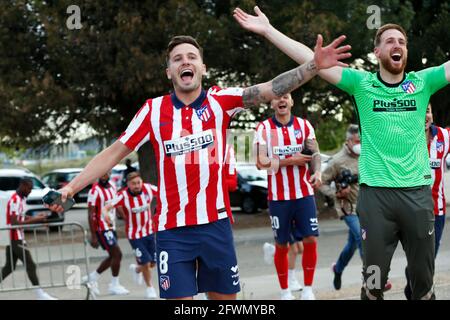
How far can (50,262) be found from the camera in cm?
1229

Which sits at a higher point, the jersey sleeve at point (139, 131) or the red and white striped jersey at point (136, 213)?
the jersey sleeve at point (139, 131)

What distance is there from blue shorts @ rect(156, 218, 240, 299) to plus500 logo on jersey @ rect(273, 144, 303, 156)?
424 centimetres

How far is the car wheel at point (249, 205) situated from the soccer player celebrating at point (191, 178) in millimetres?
22258

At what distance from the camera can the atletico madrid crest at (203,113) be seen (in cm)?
582

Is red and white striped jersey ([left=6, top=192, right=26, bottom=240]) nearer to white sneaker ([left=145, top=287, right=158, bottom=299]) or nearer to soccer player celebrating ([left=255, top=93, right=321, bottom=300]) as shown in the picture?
white sneaker ([left=145, top=287, right=158, bottom=299])

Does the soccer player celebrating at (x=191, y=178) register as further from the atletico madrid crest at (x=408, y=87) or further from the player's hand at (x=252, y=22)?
the atletico madrid crest at (x=408, y=87)

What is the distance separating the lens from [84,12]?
2091 cm

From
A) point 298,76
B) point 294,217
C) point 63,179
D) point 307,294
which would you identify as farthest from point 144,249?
point 63,179

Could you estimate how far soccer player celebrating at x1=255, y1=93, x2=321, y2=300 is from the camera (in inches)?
393

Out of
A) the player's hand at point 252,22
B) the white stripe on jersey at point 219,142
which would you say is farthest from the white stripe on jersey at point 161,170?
the player's hand at point 252,22

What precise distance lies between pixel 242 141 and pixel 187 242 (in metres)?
3.07

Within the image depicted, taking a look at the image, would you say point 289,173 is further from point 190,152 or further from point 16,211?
point 16,211

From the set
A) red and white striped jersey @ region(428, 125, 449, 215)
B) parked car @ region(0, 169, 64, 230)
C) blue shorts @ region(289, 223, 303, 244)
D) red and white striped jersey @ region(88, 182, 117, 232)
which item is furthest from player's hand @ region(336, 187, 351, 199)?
parked car @ region(0, 169, 64, 230)
